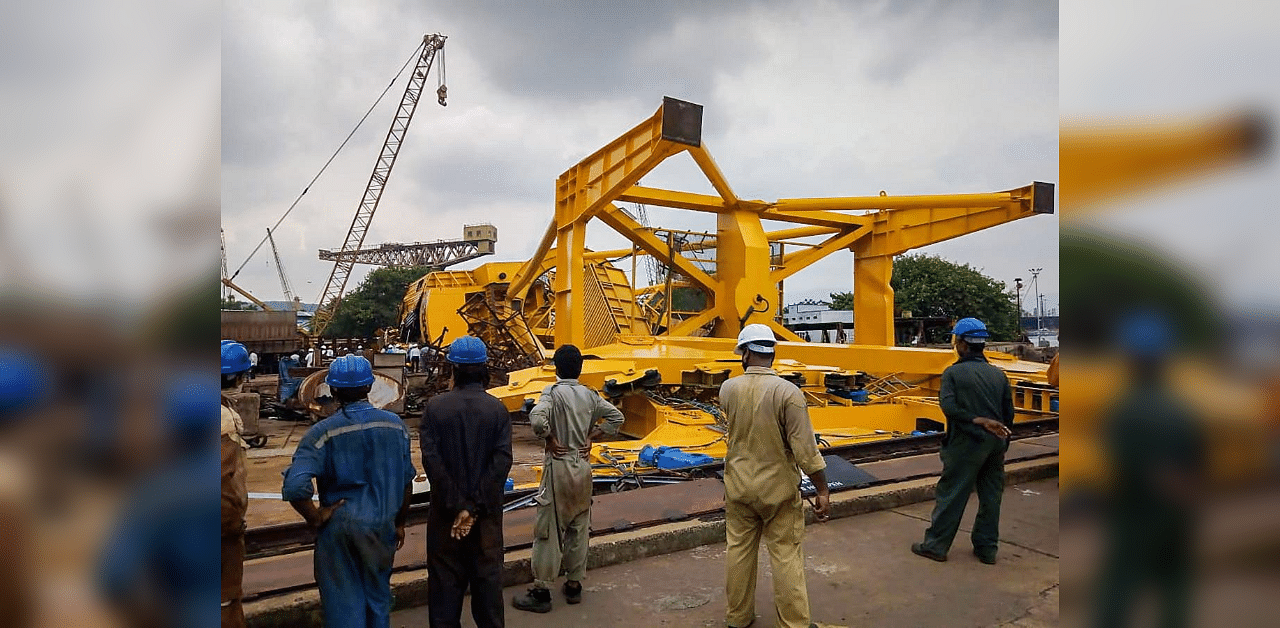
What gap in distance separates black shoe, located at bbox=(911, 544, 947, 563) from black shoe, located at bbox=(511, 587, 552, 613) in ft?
7.94

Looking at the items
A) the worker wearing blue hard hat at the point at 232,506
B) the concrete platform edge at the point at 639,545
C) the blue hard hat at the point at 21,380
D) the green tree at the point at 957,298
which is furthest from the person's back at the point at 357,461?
the green tree at the point at 957,298

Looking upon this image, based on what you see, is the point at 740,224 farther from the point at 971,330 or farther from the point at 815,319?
the point at 815,319

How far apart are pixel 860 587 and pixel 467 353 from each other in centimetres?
263

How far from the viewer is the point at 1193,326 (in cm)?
77

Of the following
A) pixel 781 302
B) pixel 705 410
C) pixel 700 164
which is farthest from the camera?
pixel 781 302

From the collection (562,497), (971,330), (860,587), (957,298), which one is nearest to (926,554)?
(860,587)

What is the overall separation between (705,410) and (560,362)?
14.4ft

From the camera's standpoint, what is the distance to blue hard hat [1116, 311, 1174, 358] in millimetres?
788

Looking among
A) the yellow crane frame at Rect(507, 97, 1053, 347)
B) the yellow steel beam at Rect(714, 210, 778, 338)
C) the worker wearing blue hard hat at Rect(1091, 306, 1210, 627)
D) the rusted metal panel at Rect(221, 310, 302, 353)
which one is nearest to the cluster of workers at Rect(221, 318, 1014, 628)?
the worker wearing blue hard hat at Rect(1091, 306, 1210, 627)

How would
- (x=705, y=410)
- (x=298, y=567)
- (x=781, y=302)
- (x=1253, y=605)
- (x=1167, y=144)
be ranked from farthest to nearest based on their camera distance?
(x=781, y=302) < (x=705, y=410) < (x=298, y=567) < (x=1167, y=144) < (x=1253, y=605)

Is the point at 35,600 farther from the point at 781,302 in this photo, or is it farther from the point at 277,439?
the point at 781,302

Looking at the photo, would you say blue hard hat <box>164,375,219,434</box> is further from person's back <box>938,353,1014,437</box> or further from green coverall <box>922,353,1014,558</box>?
green coverall <box>922,353,1014,558</box>

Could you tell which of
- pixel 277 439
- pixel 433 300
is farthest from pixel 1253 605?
pixel 433 300

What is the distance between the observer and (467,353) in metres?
3.31
